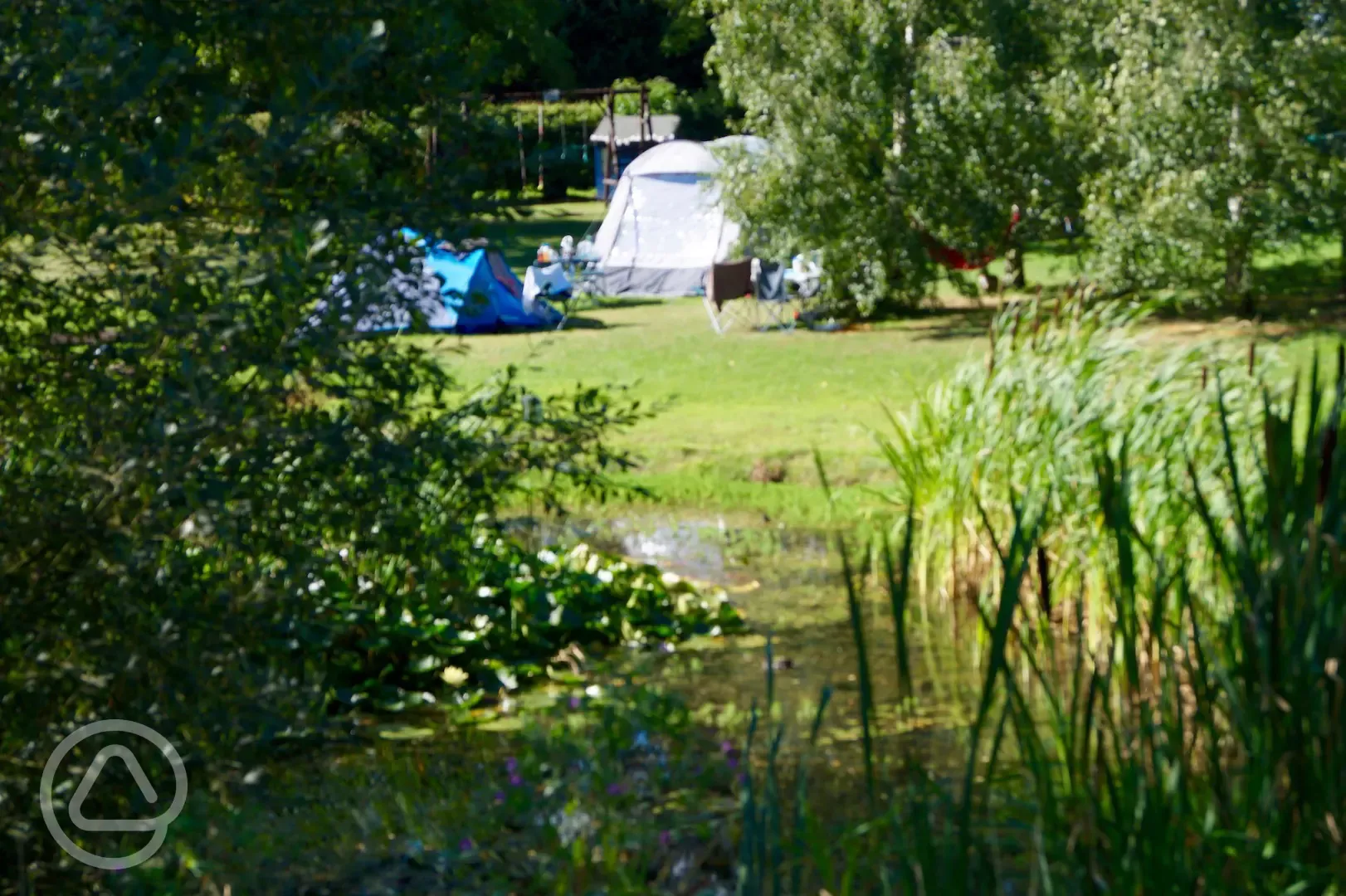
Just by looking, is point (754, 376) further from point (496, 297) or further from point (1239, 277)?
point (1239, 277)

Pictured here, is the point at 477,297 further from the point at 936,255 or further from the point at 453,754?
the point at 936,255

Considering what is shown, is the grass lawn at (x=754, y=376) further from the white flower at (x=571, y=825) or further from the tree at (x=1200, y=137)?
the white flower at (x=571, y=825)

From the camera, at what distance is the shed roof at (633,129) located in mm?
38281

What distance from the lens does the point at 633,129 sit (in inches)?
1535

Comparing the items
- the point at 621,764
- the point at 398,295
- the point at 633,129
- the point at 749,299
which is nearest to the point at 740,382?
the point at 749,299

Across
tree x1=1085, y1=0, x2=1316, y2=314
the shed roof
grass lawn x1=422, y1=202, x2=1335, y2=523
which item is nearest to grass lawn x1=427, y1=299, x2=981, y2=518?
grass lawn x1=422, y1=202, x2=1335, y2=523

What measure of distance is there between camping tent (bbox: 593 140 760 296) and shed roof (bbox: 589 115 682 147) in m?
13.1

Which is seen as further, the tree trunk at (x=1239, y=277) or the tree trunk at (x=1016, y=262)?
the tree trunk at (x=1016, y=262)

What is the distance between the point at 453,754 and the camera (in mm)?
6016

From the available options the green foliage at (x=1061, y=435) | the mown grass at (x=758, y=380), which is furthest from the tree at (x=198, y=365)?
the green foliage at (x=1061, y=435)

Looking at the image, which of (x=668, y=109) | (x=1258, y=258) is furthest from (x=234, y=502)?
(x=668, y=109)

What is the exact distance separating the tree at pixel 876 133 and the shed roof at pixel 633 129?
19.3 metres
